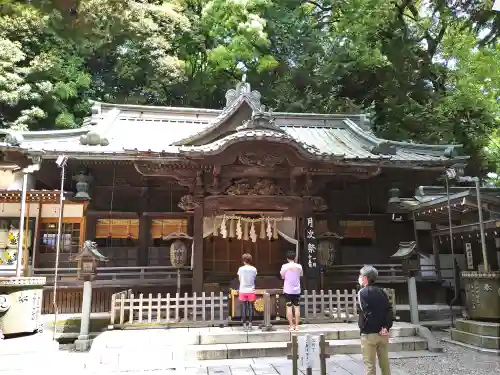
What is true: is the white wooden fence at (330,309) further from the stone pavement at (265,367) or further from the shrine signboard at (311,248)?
the stone pavement at (265,367)

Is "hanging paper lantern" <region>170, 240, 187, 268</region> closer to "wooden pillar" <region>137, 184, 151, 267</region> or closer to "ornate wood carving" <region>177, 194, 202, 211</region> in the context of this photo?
"ornate wood carving" <region>177, 194, 202, 211</region>

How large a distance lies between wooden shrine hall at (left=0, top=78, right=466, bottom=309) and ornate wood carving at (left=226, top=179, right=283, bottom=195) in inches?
1.2

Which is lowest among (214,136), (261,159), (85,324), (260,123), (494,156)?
(85,324)

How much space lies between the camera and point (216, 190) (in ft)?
38.2

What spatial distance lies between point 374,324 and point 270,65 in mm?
23371

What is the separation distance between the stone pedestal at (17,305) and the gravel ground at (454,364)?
6.47 meters

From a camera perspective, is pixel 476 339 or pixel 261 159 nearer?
pixel 476 339

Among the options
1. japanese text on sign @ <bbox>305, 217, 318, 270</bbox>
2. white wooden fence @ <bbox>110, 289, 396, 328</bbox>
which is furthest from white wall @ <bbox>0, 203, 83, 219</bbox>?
japanese text on sign @ <bbox>305, 217, 318, 270</bbox>

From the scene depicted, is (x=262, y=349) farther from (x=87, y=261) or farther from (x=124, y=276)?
(x=124, y=276)

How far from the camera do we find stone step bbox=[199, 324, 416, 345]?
28.7 ft

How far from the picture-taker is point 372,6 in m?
25.3

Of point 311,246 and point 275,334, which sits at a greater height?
point 311,246

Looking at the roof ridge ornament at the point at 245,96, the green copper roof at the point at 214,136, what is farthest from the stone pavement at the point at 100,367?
the roof ridge ornament at the point at 245,96

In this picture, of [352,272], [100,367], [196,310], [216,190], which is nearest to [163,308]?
[196,310]
